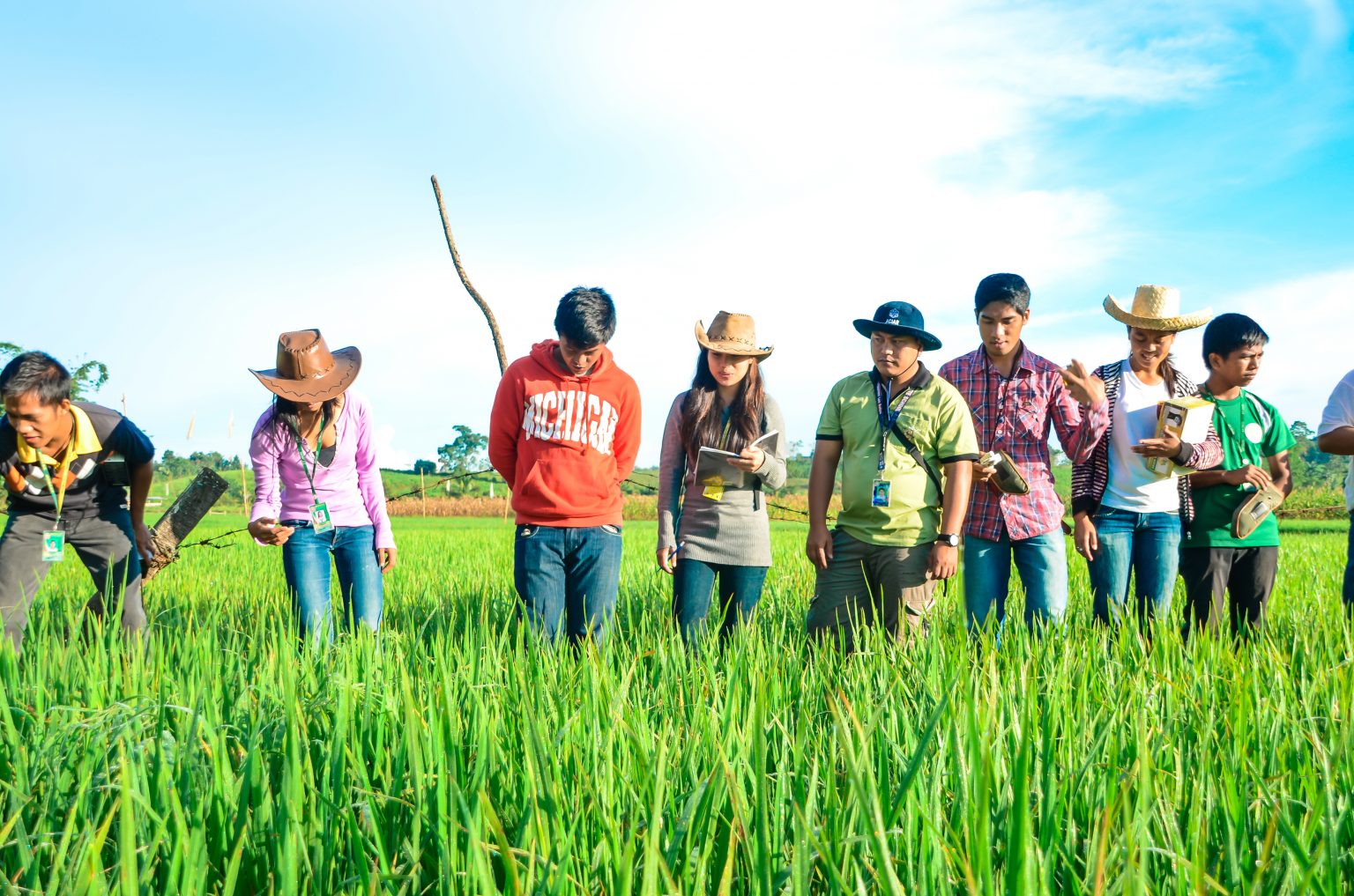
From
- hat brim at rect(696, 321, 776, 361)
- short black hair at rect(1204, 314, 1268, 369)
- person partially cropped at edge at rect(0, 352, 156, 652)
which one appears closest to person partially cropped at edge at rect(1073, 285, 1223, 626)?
short black hair at rect(1204, 314, 1268, 369)

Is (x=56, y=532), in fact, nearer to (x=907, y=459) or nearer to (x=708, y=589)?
(x=708, y=589)

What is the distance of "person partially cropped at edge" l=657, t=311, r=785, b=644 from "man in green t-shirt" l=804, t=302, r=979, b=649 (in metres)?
0.27

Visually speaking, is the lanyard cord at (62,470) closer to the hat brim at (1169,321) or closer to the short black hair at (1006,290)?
the short black hair at (1006,290)

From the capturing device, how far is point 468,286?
680 centimetres

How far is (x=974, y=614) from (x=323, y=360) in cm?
290

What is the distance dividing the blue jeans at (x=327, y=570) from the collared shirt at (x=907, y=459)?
2.00 metres

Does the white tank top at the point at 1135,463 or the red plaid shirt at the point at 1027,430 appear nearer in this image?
the red plaid shirt at the point at 1027,430

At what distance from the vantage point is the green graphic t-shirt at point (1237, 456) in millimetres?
3719

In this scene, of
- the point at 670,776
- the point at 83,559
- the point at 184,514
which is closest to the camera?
the point at 670,776

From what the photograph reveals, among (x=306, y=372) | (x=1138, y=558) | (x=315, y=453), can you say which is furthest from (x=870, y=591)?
(x=306, y=372)

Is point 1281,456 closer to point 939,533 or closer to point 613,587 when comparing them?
point 939,533

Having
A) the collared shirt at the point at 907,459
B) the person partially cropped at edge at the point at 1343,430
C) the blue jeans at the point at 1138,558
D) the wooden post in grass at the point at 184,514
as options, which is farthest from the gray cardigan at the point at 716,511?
the wooden post in grass at the point at 184,514

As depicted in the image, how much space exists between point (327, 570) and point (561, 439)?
116cm

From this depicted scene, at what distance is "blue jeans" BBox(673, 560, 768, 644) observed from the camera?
3.68 meters
